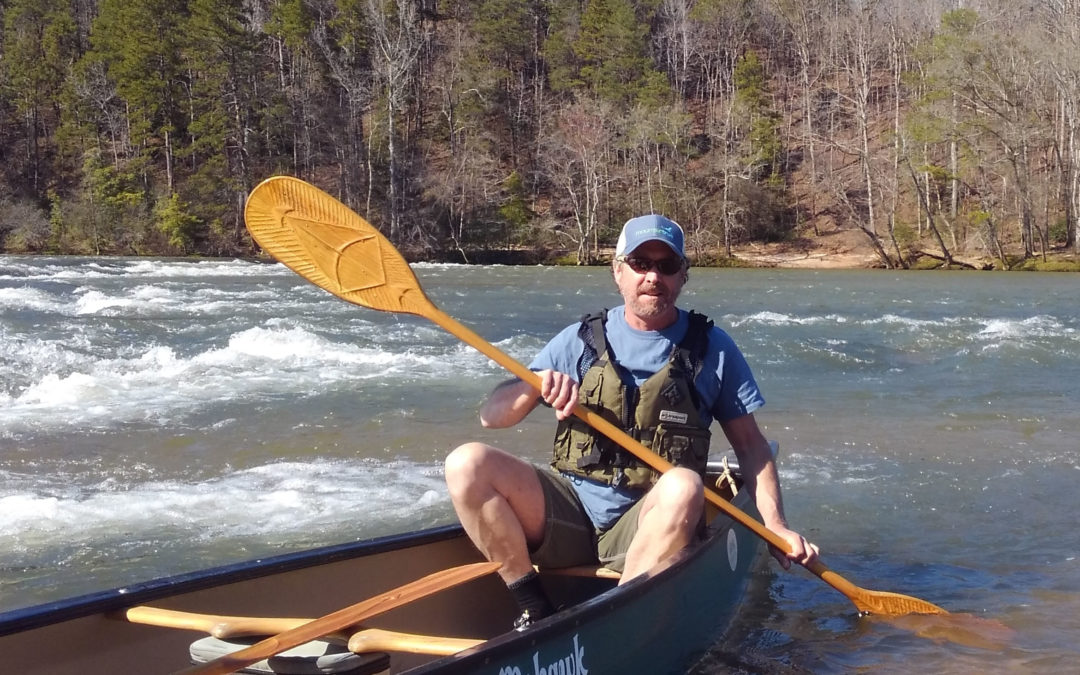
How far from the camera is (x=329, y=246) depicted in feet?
10.8

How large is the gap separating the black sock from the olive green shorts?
0.33 ft

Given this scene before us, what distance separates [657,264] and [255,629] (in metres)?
1.39

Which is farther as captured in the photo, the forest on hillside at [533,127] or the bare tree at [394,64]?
the bare tree at [394,64]

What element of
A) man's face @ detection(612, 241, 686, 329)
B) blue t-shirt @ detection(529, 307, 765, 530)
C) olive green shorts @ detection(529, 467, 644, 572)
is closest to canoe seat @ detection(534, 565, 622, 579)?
olive green shorts @ detection(529, 467, 644, 572)

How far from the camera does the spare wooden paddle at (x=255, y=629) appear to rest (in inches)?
95.8

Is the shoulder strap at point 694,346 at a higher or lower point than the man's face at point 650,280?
lower

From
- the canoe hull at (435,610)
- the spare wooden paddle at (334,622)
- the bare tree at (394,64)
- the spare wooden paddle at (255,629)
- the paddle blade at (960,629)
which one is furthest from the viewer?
the bare tree at (394,64)

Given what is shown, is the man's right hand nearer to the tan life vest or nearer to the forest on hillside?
the tan life vest

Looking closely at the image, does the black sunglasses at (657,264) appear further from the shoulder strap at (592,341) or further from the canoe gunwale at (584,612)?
the canoe gunwale at (584,612)

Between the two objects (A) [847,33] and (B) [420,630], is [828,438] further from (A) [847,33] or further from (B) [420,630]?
(A) [847,33]

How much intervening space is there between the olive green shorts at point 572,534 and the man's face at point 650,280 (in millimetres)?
540

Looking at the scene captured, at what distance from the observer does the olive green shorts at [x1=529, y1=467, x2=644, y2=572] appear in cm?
291

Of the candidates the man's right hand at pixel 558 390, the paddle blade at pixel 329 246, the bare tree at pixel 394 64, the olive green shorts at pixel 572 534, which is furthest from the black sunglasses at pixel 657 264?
the bare tree at pixel 394 64

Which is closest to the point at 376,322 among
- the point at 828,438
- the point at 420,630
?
the point at 828,438
